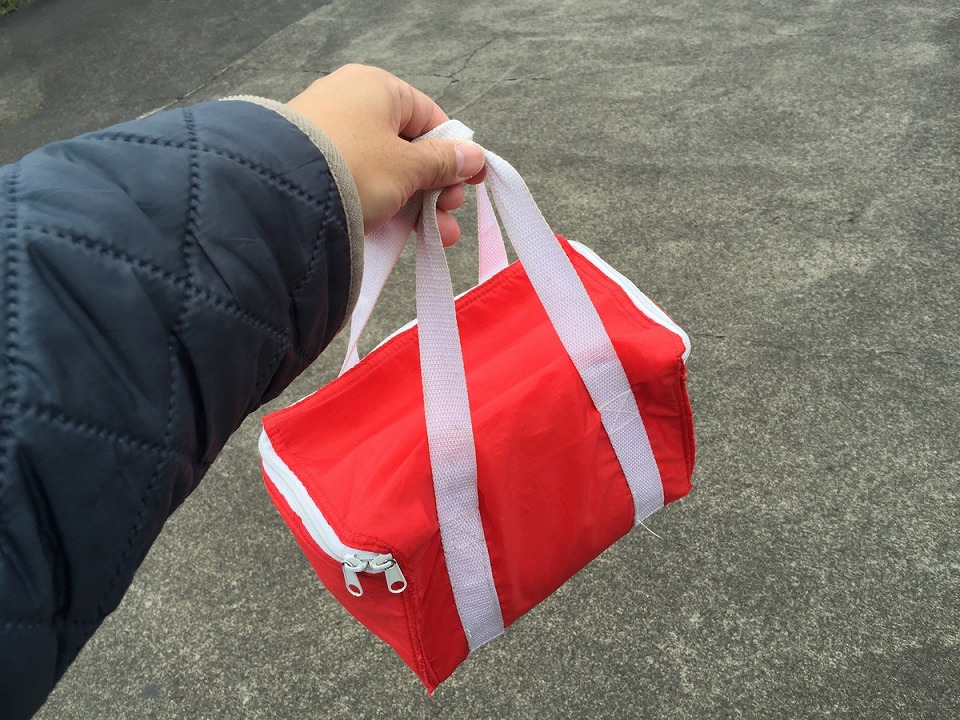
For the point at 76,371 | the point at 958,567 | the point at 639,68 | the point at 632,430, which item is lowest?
the point at 958,567

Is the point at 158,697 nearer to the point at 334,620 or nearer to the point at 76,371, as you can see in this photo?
the point at 334,620

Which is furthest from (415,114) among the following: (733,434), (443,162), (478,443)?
(733,434)

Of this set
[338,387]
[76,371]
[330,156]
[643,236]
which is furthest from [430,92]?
[76,371]

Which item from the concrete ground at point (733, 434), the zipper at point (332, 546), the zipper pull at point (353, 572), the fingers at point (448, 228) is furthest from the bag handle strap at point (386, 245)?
the concrete ground at point (733, 434)

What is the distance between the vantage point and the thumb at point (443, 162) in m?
0.99

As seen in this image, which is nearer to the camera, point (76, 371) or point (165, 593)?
point (76, 371)

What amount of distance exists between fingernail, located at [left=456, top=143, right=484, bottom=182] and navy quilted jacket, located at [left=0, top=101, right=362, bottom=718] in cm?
33

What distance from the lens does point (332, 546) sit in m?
1.01

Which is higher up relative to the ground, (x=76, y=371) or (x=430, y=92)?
(x=76, y=371)

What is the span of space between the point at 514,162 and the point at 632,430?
82.6 inches

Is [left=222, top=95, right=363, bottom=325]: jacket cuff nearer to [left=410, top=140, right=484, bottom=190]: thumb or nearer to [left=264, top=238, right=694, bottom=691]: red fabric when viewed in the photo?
[left=410, top=140, right=484, bottom=190]: thumb

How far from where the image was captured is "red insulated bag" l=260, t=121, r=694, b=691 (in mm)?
1023

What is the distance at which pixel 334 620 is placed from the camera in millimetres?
1842

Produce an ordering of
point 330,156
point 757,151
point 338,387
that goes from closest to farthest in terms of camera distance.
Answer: point 330,156 → point 338,387 → point 757,151
